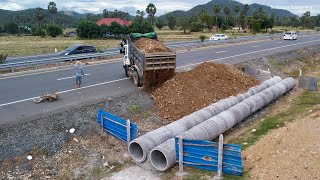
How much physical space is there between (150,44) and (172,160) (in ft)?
32.0

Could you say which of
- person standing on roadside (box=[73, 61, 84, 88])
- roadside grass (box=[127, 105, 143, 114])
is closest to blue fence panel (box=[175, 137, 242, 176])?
roadside grass (box=[127, 105, 143, 114])

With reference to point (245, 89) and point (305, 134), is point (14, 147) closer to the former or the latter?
point (305, 134)

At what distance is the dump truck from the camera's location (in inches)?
699

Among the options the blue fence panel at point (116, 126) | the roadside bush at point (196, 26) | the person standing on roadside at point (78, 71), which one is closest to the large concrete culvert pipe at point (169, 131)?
the blue fence panel at point (116, 126)

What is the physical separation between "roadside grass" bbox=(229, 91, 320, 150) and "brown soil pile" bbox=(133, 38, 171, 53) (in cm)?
636

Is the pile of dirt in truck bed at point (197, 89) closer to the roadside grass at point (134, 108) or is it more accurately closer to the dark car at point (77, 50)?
the roadside grass at point (134, 108)

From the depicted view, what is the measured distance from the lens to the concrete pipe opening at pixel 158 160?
35.9ft

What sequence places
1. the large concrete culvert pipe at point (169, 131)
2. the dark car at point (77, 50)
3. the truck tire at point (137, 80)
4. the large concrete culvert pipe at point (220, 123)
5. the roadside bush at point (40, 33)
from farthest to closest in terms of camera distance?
1. the roadside bush at point (40, 33)
2. the dark car at point (77, 50)
3. the truck tire at point (137, 80)
4. the large concrete culvert pipe at point (169, 131)
5. the large concrete culvert pipe at point (220, 123)

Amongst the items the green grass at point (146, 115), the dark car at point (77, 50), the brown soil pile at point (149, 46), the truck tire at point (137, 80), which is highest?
the brown soil pile at point (149, 46)

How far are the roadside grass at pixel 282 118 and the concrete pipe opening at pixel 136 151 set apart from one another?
374 cm

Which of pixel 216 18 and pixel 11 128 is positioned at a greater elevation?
pixel 216 18

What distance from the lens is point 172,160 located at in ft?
35.3

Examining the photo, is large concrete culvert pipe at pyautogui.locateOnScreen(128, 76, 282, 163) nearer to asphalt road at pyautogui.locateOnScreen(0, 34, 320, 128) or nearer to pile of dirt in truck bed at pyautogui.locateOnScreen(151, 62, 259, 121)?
pile of dirt in truck bed at pyautogui.locateOnScreen(151, 62, 259, 121)

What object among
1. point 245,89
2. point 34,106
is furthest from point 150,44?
point 34,106
